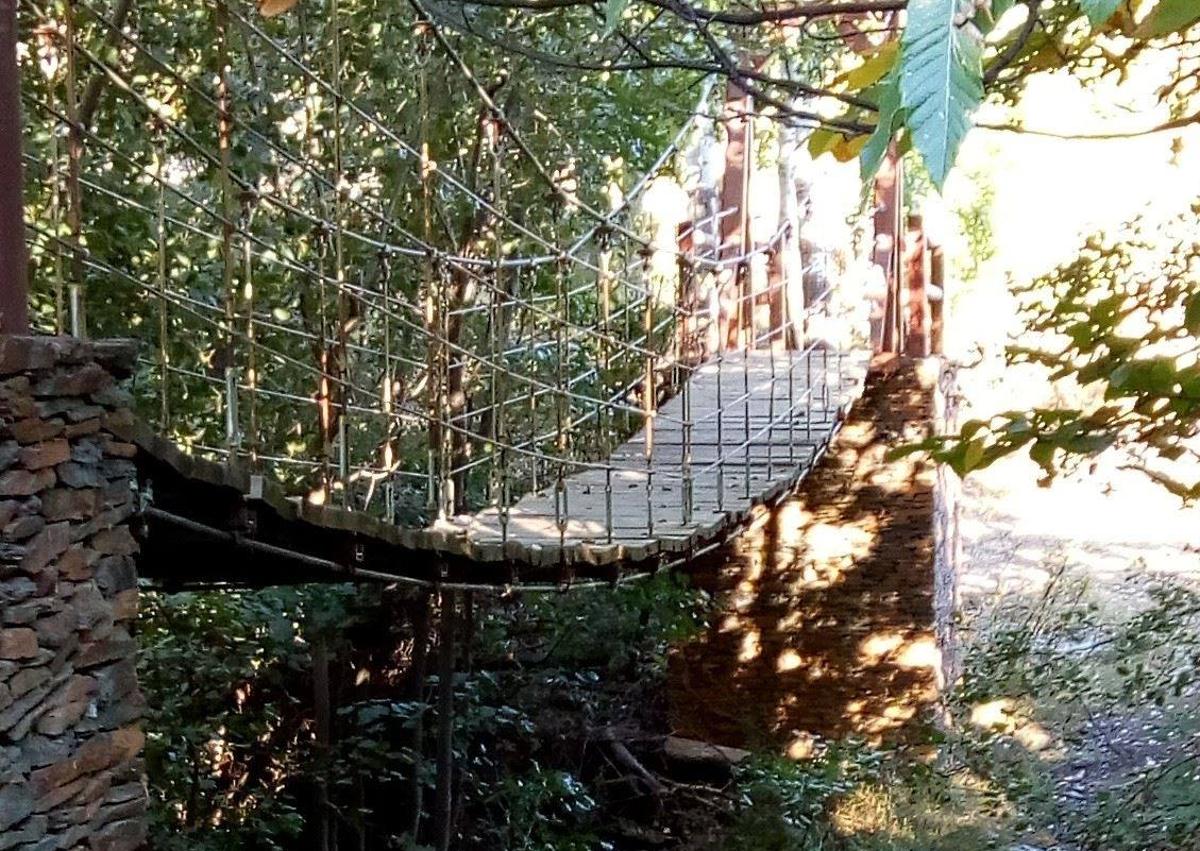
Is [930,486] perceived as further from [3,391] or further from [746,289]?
[3,391]

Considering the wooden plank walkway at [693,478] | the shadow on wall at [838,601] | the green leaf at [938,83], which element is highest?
the green leaf at [938,83]

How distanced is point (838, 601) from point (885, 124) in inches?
148

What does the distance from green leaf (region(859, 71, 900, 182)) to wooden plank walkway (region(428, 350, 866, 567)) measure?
144 cm

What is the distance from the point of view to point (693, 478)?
9.66ft

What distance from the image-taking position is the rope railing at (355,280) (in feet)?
5.88

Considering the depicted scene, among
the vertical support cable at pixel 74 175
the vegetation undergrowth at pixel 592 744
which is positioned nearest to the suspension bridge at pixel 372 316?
the vertical support cable at pixel 74 175

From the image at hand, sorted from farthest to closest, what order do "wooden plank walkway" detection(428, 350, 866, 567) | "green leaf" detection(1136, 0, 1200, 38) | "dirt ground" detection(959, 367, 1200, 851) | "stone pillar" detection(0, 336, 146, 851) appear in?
"dirt ground" detection(959, 367, 1200, 851) → "wooden plank walkway" detection(428, 350, 866, 567) → "stone pillar" detection(0, 336, 146, 851) → "green leaf" detection(1136, 0, 1200, 38)

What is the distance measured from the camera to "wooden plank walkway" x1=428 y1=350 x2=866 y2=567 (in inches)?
91.5

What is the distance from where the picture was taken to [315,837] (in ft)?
11.3

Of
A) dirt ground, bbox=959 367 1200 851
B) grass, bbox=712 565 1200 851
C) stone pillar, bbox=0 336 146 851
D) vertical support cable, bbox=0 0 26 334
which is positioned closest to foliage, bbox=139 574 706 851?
grass, bbox=712 565 1200 851

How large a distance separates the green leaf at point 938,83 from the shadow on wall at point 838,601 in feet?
12.0

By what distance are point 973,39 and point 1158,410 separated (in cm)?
56

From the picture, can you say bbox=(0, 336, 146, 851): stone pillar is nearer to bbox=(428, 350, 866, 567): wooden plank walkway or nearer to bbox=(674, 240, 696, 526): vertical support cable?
bbox=(428, 350, 866, 567): wooden plank walkway

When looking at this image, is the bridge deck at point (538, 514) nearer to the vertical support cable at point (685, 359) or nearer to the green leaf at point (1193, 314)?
the vertical support cable at point (685, 359)
